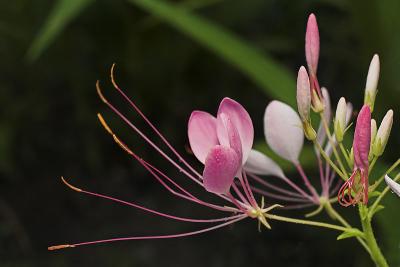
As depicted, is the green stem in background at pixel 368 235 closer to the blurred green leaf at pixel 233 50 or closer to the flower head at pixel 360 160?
the flower head at pixel 360 160

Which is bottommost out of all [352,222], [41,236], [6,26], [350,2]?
[41,236]

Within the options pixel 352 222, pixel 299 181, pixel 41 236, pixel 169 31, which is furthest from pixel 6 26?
pixel 352 222

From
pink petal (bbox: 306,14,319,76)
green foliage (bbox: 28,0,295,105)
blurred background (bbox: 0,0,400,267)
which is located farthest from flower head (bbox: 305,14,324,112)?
blurred background (bbox: 0,0,400,267)

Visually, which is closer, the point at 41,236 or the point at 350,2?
the point at 350,2

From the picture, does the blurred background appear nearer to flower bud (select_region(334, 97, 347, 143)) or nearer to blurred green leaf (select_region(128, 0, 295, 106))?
blurred green leaf (select_region(128, 0, 295, 106))

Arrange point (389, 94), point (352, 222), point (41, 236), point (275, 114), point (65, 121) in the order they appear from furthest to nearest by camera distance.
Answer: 1. point (65, 121)
2. point (41, 236)
3. point (352, 222)
4. point (389, 94)
5. point (275, 114)

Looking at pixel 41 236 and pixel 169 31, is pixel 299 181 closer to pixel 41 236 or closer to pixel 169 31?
pixel 169 31

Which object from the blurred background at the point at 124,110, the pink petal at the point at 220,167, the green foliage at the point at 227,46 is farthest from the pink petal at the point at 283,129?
the blurred background at the point at 124,110
